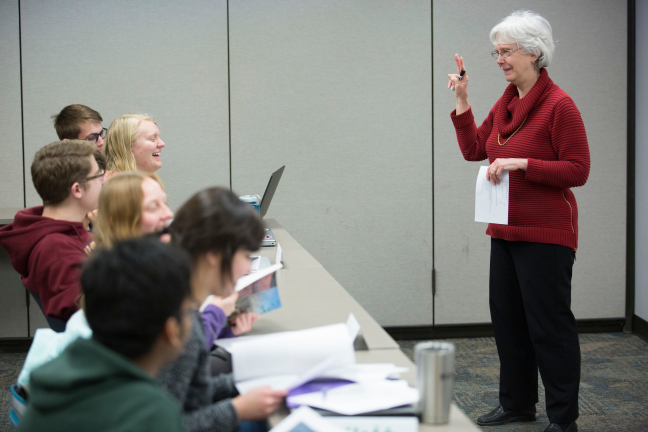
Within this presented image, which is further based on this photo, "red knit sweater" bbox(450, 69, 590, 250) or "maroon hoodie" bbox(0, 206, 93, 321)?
"red knit sweater" bbox(450, 69, 590, 250)

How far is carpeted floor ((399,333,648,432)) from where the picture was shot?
2.62 meters

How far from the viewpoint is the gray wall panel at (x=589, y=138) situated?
3865 millimetres

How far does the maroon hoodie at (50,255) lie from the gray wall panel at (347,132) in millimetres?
2063

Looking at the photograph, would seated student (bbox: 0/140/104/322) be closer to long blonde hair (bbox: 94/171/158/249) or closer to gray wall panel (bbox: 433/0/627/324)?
long blonde hair (bbox: 94/171/158/249)

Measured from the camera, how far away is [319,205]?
3932mm

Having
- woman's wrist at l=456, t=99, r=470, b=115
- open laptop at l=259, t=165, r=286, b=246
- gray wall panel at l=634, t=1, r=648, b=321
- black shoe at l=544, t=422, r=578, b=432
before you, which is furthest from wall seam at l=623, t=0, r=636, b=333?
open laptop at l=259, t=165, r=286, b=246

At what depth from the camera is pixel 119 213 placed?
1604 millimetres

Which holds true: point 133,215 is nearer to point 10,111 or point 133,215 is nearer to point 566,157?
point 566,157

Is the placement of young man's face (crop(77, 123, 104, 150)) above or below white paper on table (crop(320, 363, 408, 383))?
above

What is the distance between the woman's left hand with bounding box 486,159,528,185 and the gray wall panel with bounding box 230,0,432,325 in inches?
61.6

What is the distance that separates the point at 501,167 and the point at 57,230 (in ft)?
5.02

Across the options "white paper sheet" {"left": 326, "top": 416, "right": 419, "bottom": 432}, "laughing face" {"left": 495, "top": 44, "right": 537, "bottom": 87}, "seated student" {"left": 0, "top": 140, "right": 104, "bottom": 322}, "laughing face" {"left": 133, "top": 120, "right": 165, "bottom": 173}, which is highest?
"laughing face" {"left": 495, "top": 44, "right": 537, "bottom": 87}

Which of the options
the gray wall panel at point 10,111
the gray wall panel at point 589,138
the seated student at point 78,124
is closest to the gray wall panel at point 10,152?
the gray wall panel at point 10,111

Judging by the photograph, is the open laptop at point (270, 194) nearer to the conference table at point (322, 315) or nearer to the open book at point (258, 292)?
the conference table at point (322, 315)
